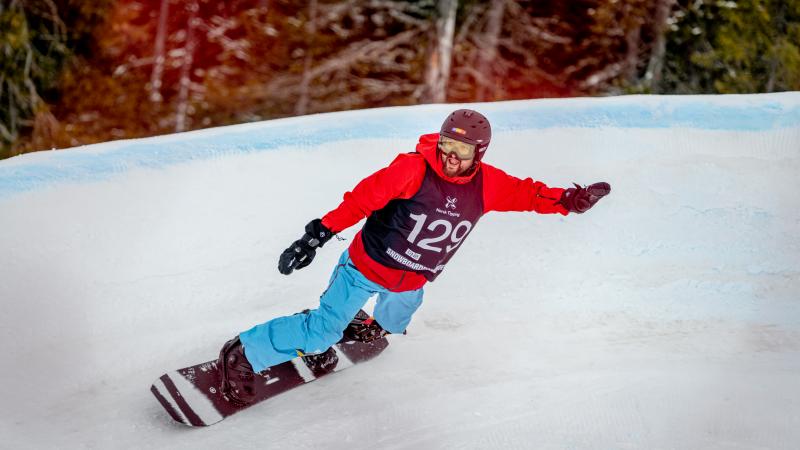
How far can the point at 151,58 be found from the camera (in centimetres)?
1493

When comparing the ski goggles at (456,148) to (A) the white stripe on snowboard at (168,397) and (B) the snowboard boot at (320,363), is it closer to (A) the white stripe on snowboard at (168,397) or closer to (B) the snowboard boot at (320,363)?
(B) the snowboard boot at (320,363)

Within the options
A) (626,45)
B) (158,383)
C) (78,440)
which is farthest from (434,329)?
(626,45)

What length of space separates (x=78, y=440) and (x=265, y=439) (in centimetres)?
65

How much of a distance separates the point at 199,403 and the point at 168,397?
12 centimetres

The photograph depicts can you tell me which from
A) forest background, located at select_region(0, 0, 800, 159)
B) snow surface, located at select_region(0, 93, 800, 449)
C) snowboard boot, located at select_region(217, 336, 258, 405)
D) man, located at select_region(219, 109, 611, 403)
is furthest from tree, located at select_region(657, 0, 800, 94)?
snowboard boot, located at select_region(217, 336, 258, 405)

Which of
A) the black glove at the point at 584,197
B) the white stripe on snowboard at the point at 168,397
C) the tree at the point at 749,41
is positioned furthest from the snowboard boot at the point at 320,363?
the tree at the point at 749,41

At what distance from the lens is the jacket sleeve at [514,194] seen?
3027mm

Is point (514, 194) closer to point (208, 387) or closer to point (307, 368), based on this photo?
point (307, 368)

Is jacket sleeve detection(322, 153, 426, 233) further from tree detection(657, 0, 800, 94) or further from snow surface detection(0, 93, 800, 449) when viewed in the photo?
tree detection(657, 0, 800, 94)

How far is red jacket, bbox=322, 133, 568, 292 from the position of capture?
111 inches

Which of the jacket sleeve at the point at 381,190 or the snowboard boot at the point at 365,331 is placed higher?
the jacket sleeve at the point at 381,190

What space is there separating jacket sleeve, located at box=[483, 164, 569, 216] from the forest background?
8.02 metres

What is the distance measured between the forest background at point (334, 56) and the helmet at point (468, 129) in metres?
8.28

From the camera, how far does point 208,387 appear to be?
3.02 metres
